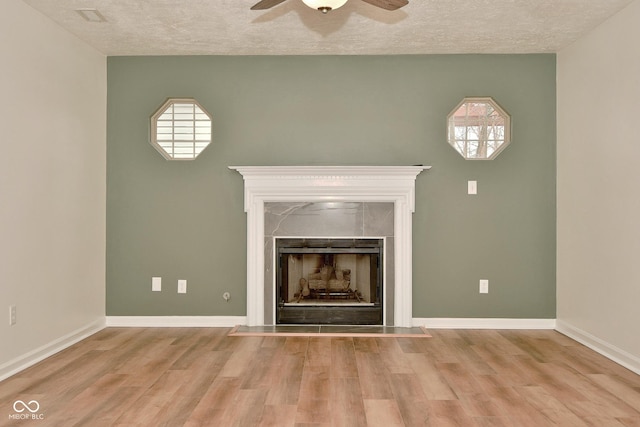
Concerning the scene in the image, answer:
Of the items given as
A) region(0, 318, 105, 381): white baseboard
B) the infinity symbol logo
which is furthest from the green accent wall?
the infinity symbol logo

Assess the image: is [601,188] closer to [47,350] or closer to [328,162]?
[328,162]

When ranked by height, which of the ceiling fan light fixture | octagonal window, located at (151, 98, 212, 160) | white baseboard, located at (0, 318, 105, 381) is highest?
the ceiling fan light fixture

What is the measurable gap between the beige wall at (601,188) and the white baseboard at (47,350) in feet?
13.7

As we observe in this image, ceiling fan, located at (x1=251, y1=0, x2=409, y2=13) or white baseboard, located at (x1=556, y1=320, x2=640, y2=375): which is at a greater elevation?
ceiling fan, located at (x1=251, y1=0, x2=409, y2=13)

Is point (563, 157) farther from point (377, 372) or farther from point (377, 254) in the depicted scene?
point (377, 372)

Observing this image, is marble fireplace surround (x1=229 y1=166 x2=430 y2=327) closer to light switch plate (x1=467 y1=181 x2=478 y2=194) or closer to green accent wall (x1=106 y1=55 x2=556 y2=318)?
green accent wall (x1=106 y1=55 x2=556 y2=318)

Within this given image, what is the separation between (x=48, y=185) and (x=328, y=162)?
2.34 meters

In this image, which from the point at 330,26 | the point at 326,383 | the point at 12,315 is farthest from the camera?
the point at 330,26

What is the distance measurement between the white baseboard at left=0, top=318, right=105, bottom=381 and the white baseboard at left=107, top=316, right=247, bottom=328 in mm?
166

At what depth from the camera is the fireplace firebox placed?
15.6 feet

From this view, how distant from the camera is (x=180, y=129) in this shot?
189 inches

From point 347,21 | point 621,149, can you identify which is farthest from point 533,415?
point 347,21

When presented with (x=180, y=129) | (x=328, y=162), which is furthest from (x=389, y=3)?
(x=180, y=129)

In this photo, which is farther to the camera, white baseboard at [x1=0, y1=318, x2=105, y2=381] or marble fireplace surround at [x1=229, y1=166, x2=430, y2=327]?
marble fireplace surround at [x1=229, y1=166, x2=430, y2=327]
